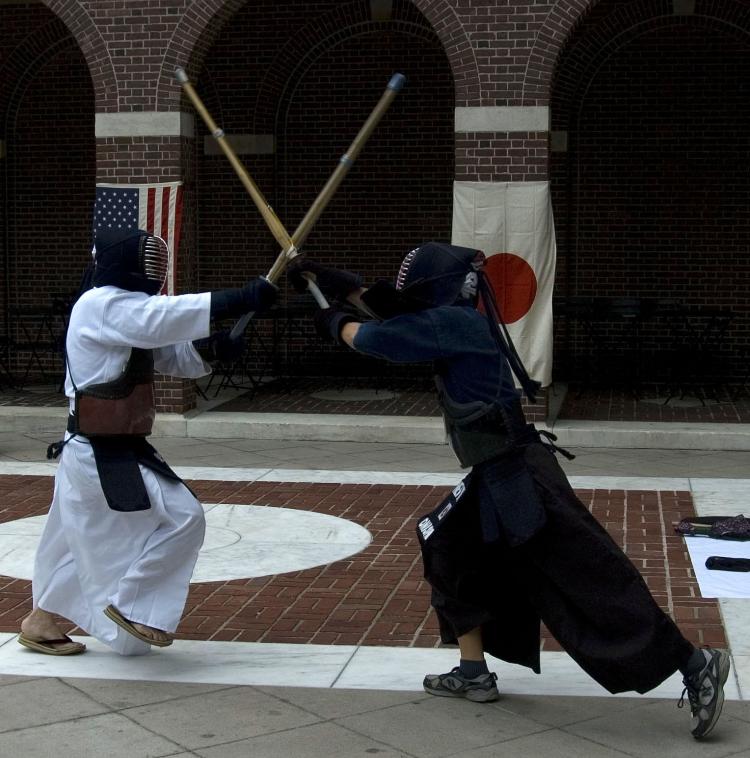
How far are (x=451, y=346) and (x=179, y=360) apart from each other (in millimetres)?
1368

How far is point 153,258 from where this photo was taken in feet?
17.6

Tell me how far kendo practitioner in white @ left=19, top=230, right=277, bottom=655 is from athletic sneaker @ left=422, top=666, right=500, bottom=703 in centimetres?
104

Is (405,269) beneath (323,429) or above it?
above

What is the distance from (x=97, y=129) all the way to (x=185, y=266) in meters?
1.39

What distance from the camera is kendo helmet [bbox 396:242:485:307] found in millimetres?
4910

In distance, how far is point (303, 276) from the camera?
5.13 meters

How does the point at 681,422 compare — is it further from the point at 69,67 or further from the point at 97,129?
the point at 69,67

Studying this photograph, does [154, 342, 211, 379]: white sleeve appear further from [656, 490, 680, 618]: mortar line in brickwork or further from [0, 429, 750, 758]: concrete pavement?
[656, 490, 680, 618]: mortar line in brickwork

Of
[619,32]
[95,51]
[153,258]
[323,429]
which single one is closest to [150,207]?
[95,51]

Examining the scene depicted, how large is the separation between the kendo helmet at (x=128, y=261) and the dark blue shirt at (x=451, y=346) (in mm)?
953

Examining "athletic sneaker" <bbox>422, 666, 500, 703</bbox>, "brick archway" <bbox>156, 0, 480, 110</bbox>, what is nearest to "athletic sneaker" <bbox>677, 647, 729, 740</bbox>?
"athletic sneaker" <bbox>422, 666, 500, 703</bbox>

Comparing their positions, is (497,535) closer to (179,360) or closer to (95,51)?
(179,360)

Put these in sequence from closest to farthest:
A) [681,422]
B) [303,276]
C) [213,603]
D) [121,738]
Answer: [121,738] → [303,276] → [213,603] → [681,422]

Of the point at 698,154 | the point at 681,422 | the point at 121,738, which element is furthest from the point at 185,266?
the point at 121,738
